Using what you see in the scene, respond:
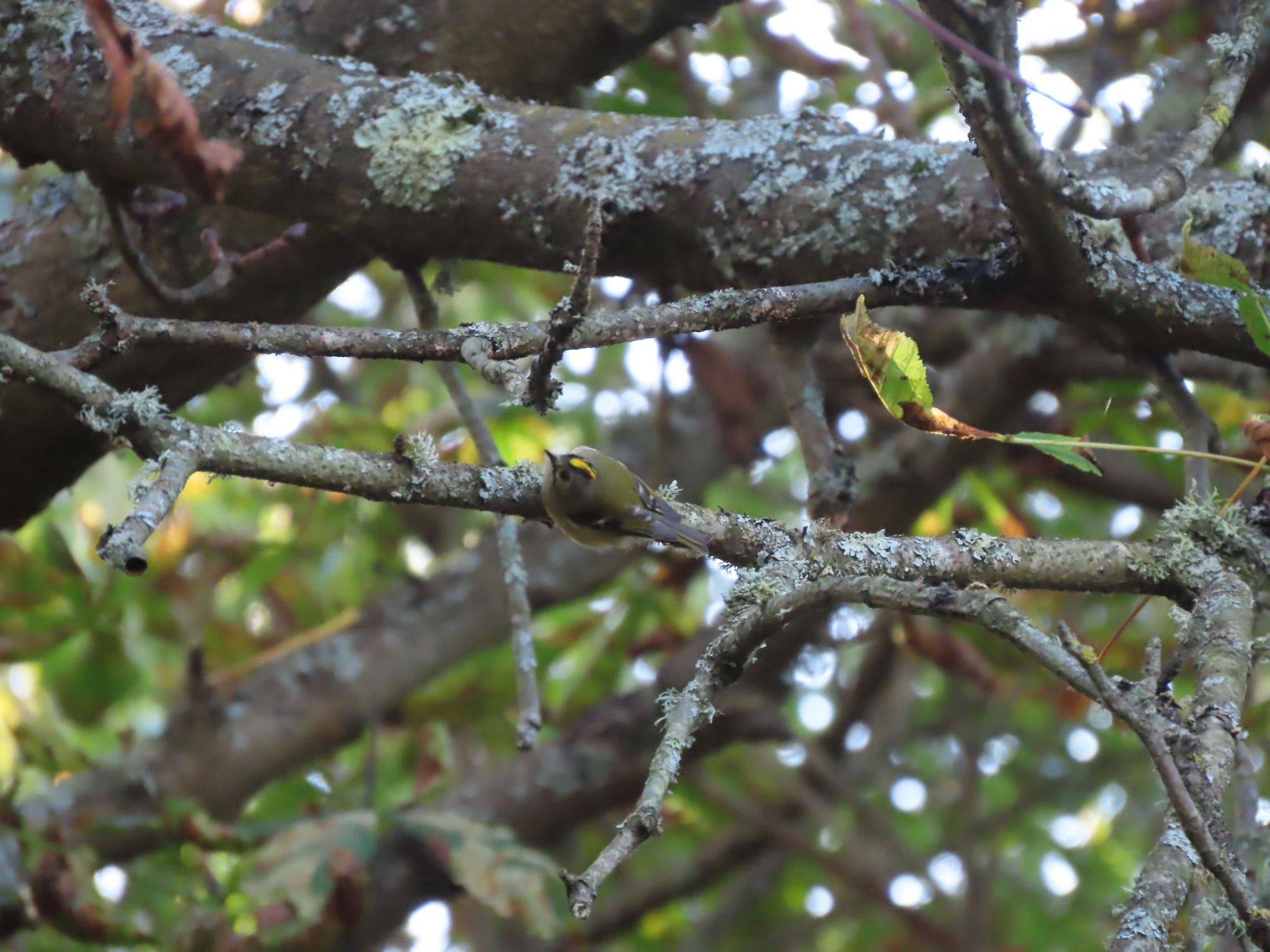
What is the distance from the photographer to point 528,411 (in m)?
3.59

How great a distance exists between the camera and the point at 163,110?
1.01 m

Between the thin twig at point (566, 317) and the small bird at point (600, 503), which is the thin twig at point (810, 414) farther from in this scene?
the thin twig at point (566, 317)

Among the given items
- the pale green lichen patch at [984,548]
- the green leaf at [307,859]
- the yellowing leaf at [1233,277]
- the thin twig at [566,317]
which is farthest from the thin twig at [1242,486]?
the green leaf at [307,859]

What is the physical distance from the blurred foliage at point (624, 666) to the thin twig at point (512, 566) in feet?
0.97

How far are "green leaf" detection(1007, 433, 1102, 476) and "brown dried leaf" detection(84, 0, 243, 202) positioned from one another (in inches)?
31.7

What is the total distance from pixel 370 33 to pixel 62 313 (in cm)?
70

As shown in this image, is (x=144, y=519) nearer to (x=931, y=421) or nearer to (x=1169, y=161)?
(x=931, y=421)

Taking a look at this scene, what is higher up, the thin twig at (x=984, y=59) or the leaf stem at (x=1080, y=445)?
the thin twig at (x=984, y=59)

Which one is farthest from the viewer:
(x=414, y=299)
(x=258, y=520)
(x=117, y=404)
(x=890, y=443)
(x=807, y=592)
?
(x=258, y=520)

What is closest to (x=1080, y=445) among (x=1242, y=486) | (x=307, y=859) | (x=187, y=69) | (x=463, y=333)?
(x=1242, y=486)

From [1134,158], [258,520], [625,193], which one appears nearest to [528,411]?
[258,520]

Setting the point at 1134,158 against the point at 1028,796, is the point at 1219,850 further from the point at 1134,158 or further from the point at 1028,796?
the point at 1028,796

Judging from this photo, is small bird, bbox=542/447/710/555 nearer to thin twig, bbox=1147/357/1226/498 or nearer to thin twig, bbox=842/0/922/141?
thin twig, bbox=1147/357/1226/498

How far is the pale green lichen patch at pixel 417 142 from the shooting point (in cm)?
178
